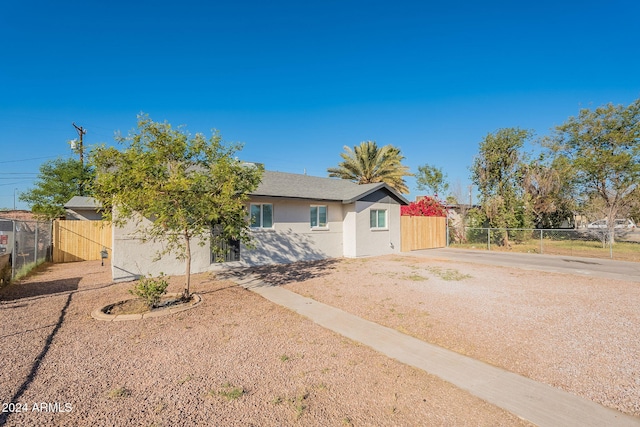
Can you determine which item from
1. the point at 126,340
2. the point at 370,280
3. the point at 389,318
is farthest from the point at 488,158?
the point at 126,340

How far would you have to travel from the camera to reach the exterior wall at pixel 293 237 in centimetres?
1222

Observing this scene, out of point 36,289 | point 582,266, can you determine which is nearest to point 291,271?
point 36,289

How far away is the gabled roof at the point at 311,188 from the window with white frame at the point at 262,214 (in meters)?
0.68

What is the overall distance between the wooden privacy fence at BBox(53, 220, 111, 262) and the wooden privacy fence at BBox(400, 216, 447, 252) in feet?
52.1

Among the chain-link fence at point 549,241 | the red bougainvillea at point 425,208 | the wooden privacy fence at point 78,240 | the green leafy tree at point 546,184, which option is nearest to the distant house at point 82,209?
the wooden privacy fence at point 78,240

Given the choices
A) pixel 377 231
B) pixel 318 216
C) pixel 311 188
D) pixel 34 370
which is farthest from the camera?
pixel 377 231

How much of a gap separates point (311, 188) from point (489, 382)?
472 inches

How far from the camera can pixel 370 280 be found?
959 centimetres

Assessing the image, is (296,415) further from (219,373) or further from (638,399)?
(638,399)

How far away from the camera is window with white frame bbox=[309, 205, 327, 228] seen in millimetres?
14172

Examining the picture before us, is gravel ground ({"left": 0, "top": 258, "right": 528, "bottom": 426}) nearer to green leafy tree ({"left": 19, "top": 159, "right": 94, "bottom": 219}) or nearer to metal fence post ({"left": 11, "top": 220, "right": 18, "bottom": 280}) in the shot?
metal fence post ({"left": 11, "top": 220, "right": 18, "bottom": 280})

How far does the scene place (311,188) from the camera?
1484cm

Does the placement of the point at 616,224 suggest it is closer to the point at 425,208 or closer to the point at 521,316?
the point at 425,208

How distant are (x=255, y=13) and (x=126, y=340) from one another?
1267cm
